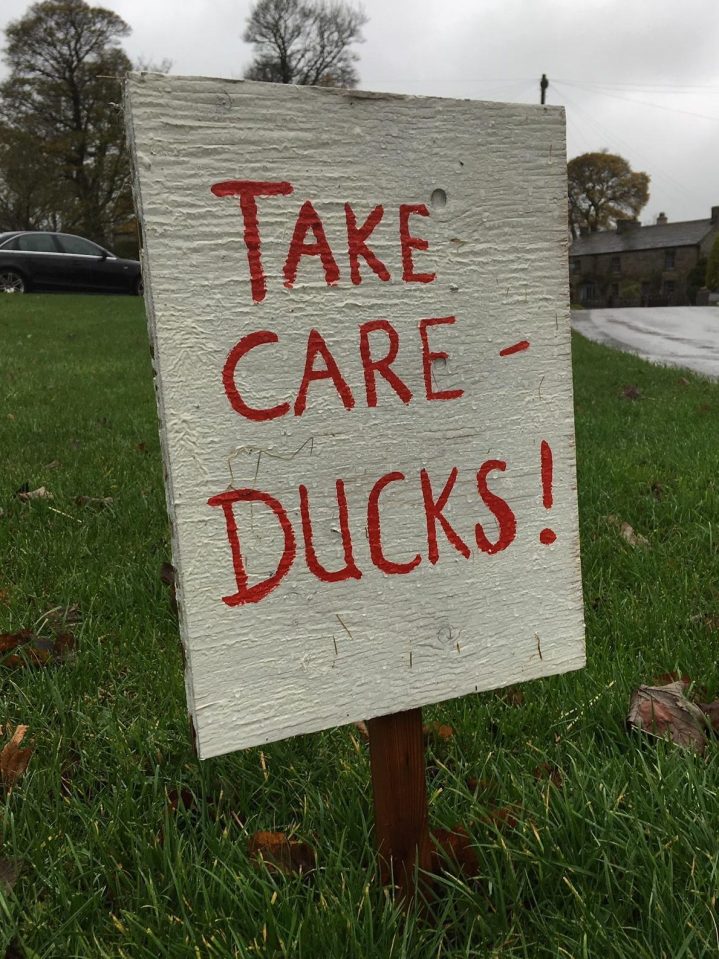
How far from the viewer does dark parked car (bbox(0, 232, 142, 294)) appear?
17109mm

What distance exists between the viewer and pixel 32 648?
7.08ft

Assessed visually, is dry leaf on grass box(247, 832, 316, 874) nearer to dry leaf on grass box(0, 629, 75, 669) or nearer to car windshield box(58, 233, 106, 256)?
dry leaf on grass box(0, 629, 75, 669)

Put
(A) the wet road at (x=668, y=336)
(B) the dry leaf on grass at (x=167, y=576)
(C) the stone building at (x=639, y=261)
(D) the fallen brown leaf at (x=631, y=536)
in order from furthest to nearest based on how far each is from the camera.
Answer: (C) the stone building at (x=639, y=261) < (A) the wet road at (x=668, y=336) < (D) the fallen brown leaf at (x=631, y=536) < (B) the dry leaf on grass at (x=167, y=576)

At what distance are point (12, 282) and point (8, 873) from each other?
18.0 m

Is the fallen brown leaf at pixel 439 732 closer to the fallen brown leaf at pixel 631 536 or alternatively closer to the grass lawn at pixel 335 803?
the grass lawn at pixel 335 803

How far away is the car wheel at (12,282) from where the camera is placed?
17281 millimetres

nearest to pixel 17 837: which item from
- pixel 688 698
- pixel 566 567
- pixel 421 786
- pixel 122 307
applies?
pixel 421 786

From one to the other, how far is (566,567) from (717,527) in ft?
6.30

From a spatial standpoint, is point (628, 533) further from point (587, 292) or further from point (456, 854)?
point (587, 292)

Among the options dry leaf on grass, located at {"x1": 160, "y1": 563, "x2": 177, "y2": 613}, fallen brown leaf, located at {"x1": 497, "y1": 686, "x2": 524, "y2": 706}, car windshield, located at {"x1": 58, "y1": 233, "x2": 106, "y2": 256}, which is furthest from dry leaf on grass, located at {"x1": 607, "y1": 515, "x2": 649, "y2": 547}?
car windshield, located at {"x1": 58, "y1": 233, "x2": 106, "y2": 256}

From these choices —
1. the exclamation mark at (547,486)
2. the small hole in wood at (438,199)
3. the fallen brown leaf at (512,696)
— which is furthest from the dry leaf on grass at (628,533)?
the small hole in wood at (438,199)

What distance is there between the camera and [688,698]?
191 centimetres

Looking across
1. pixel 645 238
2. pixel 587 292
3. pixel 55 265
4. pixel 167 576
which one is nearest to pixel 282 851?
pixel 167 576

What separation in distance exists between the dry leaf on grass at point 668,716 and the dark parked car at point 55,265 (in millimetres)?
16477
